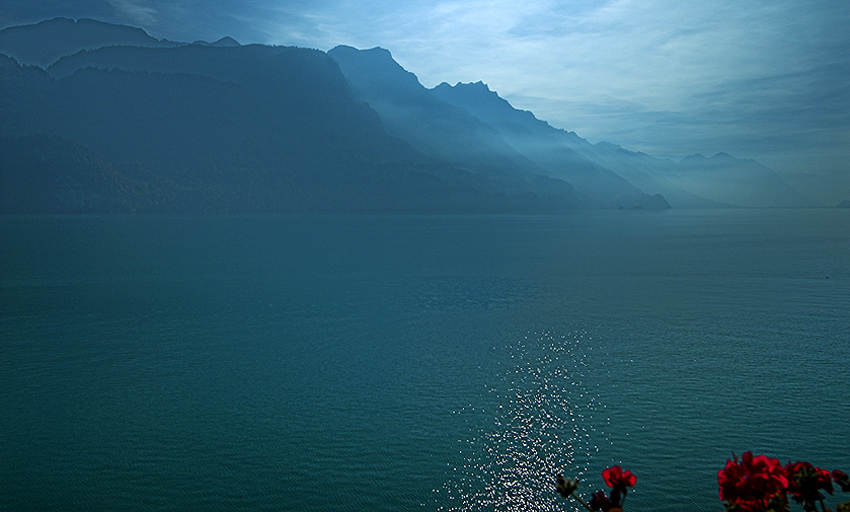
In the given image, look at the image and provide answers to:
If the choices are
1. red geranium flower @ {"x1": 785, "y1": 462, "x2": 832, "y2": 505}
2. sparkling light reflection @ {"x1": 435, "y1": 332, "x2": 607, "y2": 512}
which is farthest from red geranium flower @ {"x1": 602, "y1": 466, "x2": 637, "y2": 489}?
sparkling light reflection @ {"x1": 435, "y1": 332, "x2": 607, "y2": 512}

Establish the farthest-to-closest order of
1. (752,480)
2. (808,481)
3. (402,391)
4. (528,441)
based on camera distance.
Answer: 1. (402,391)
2. (528,441)
3. (752,480)
4. (808,481)

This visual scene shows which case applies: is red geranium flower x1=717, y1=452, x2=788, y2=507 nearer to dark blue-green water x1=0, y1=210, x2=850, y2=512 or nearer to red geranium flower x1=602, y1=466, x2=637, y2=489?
red geranium flower x1=602, y1=466, x2=637, y2=489

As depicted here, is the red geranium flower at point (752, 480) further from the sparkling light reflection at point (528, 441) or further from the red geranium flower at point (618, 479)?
the sparkling light reflection at point (528, 441)

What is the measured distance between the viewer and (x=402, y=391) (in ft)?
116

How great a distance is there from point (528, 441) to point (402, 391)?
1001cm

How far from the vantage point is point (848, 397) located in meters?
33.5

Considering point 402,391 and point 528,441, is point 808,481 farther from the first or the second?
point 402,391

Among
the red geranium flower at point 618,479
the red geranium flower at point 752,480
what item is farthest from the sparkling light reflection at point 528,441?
the red geranium flower at point 752,480

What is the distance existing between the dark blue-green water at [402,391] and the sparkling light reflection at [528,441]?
13 centimetres

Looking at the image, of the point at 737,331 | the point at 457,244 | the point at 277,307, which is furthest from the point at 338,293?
the point at 457,244

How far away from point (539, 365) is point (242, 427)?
20461 mm

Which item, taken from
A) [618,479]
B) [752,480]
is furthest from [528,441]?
[752,480]

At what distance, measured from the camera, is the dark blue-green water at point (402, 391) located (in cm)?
2362

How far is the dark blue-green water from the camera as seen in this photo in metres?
23.6
